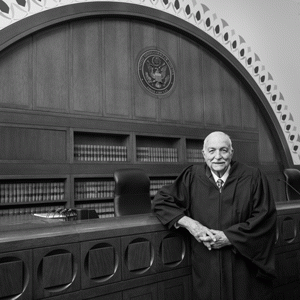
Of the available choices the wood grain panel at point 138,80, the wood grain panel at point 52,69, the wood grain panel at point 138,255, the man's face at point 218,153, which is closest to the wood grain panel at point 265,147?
the wood grain panel at point 138,80

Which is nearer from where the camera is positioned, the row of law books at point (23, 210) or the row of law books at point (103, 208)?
the row of law books at point (23, 210)

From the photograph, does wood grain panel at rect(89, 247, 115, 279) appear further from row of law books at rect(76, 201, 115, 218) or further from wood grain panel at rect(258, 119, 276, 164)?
wood grain panel at rect(258, 119, 276, 164)

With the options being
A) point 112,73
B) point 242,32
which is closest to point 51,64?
point 112,73

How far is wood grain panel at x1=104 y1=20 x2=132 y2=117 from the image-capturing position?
496 cm

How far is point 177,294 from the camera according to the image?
2.17m

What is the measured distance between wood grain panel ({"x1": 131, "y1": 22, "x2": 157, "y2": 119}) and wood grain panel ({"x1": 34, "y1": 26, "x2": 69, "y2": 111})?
3.42ft

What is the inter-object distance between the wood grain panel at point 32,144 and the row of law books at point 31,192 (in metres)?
0.30

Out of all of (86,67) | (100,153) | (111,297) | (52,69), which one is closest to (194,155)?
(100,153)

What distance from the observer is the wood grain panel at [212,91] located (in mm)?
6008

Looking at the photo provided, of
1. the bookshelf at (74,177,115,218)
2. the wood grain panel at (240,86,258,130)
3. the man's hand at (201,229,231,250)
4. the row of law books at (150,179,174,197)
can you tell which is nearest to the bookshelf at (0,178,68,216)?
the bookshelf at (74,177,115,218)

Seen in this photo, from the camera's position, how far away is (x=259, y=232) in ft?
6.89

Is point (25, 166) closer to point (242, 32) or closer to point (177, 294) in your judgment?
point (177, 294)

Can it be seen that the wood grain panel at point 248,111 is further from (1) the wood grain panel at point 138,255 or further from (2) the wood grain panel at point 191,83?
(1) the wood grain panel at point 138,255

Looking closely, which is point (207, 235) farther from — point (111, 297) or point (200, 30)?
point (200, 30)
